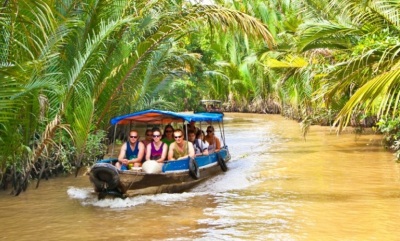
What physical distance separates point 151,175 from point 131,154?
139 cm

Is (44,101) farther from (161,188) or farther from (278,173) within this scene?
(278,173)

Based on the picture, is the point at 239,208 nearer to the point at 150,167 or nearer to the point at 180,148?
the point at 150,167

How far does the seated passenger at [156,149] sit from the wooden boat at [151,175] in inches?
14.7

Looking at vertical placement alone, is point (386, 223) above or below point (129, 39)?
below

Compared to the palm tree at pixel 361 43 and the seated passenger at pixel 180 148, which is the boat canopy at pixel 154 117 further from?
the palm tree at pixel 361 43

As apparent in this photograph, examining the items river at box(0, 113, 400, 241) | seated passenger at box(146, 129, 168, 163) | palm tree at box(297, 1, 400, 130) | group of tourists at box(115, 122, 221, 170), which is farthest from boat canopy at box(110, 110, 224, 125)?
palm tree at box(297, 1, 400, 130)

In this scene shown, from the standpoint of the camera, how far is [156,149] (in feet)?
37.0

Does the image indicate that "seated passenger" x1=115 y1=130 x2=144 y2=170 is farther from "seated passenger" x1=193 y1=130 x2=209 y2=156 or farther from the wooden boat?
"seated passenger" x1=193 y1=130 x2=209 y2=156

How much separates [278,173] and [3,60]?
7.96m

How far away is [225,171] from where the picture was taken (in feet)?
47.1

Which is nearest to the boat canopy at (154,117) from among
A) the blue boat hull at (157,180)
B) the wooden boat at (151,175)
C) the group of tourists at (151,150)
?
the wooden boat at (151,175)

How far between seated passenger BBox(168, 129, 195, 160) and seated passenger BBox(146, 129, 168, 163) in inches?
9.4

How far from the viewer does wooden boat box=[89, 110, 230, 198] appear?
9.63 metres

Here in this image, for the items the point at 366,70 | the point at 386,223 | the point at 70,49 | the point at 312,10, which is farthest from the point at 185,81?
the point at 386,223
